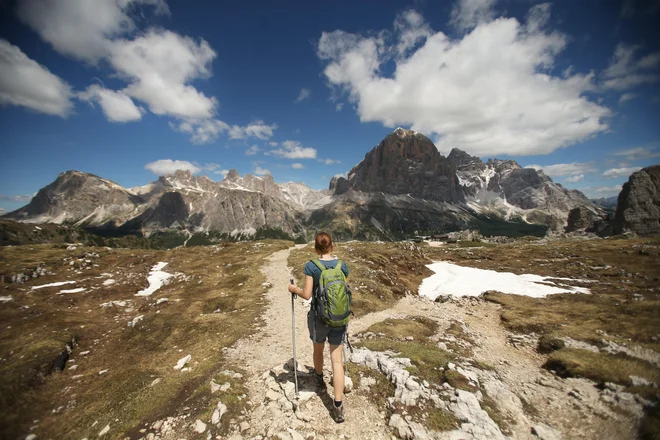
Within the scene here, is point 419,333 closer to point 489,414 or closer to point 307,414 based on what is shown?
point 489,414

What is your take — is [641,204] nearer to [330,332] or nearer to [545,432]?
[545,432]

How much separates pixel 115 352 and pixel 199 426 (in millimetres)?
12891

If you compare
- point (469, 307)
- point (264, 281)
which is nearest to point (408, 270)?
point (469, 307)

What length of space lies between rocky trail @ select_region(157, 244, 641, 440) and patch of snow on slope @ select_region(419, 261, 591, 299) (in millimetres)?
18739

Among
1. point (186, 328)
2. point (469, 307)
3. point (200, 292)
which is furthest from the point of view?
point (200, 292)

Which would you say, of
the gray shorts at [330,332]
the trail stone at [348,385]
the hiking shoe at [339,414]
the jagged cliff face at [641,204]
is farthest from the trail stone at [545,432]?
the jagged cliff face at [641,204]

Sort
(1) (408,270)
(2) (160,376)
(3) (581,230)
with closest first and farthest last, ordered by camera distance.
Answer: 1. (2) (160,376)
2. (1) (408,270)
3. (3) (581,230)

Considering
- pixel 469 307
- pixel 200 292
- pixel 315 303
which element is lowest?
pixel 469 307

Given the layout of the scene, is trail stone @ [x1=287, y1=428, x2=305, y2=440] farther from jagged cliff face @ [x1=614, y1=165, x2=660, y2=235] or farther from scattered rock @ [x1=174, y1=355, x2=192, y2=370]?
jagged cliff face @ [x1=614, y1=165, x2=660, y2=235]

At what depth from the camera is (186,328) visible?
1761cm

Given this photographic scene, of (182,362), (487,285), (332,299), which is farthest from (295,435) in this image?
(487,285)

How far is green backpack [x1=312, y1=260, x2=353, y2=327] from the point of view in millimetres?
7754

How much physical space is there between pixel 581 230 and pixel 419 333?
173 metres

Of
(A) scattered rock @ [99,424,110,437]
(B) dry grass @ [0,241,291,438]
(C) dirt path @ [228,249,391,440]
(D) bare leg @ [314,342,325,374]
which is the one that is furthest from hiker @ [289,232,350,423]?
(A) scattered rock @ [99,424,110,437]
